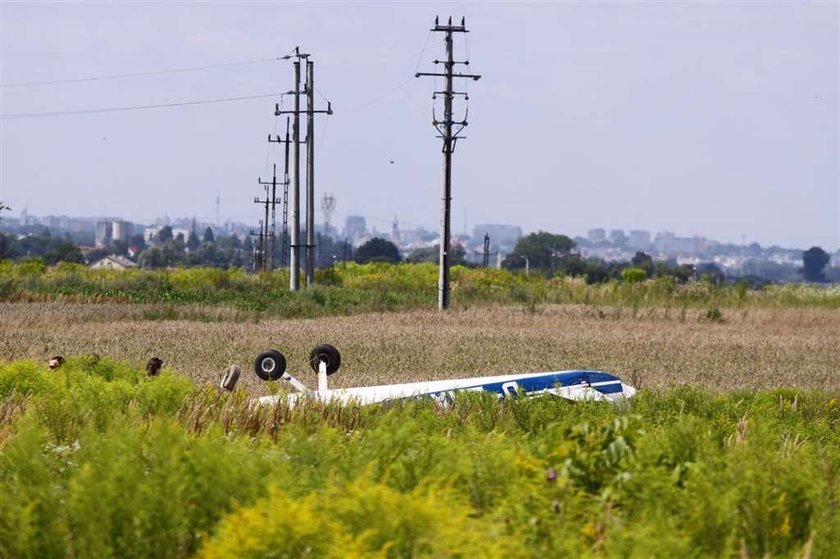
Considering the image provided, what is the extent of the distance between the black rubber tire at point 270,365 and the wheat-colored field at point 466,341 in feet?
1.88

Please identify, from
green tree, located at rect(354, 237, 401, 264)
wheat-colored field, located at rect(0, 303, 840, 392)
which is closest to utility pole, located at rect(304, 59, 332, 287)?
wheat-colored field, located at rect(0, 303, 840, 392)

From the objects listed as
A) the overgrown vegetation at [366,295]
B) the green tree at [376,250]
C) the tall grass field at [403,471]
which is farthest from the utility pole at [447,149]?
the green tree at [376,250]

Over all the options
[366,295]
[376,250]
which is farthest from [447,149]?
[376,250]

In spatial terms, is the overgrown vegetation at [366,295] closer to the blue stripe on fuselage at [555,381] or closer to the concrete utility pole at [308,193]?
the concrete utility pole at [308,193]

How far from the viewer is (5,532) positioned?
6.55 metres

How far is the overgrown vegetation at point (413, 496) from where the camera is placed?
20.2ft

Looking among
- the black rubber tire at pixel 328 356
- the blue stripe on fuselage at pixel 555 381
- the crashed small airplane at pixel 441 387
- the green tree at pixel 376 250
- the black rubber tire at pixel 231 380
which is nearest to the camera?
the crashed small airplane at pixel 441 387

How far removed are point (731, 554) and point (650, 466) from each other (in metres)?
0.93

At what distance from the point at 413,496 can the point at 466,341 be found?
22530 millimetres

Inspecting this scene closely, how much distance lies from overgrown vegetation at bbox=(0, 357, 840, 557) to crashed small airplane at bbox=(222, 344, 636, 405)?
16.9 feet

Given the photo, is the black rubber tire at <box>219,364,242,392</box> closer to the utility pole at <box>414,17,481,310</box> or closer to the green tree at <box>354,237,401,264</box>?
the utility pole at <box>414,17,481,310</box>

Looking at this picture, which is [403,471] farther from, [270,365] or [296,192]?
[296,192]

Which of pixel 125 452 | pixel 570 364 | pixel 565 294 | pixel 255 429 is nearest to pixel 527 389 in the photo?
pixel 255 429

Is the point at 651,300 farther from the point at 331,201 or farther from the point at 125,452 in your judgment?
the point at 331,201
